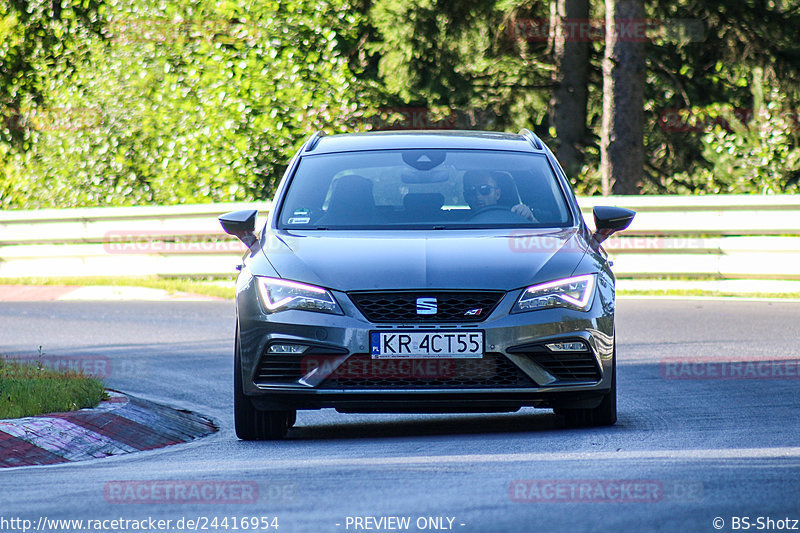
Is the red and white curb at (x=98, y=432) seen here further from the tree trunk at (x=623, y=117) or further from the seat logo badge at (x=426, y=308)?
the tree trunk at (x=623, y=117)

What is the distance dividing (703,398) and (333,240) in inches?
106

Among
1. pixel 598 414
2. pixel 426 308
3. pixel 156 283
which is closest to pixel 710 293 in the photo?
pixel 156 283

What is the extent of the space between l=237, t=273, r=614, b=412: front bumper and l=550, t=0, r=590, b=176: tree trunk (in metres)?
17.3

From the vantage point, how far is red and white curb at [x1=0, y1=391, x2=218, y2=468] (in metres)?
7.56

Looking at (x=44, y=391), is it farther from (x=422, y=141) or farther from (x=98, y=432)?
(x=422, y=141)

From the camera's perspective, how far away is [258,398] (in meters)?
7.70

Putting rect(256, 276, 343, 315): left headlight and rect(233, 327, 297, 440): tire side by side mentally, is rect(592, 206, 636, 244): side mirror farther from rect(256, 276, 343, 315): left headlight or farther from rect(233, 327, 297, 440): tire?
rect(233, 327, 297, 440): tire

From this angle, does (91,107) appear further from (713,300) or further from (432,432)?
(432,432)

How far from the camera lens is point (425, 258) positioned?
7.61 metres

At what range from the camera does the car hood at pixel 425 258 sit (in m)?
7.45

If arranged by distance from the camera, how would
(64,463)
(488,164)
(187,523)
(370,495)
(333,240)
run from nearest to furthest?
1. (187,523)
2. (370,495)
3. (64,463)
4. (333,240)
5. (488,164)

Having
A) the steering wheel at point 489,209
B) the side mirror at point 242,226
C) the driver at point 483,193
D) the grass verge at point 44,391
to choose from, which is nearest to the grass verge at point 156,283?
the grass verge at point 44,391

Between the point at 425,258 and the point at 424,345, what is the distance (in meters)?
0.49

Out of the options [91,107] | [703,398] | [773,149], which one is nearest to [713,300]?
[703,398]
